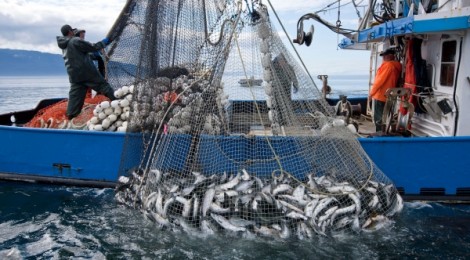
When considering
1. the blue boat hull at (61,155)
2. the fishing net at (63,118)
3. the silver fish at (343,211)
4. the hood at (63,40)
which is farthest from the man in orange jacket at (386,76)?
the hood at (63,40)

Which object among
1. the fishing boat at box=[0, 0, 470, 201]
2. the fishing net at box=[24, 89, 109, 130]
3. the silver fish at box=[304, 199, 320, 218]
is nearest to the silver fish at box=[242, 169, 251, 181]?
the fishing boat at box=[0, 0, 470, 201]

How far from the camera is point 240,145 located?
6.37 meters

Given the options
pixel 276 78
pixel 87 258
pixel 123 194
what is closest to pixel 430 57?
pixel 276 78

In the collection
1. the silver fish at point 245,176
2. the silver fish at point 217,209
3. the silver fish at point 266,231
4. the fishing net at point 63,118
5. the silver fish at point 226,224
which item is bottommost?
the silver fish at point 266,231

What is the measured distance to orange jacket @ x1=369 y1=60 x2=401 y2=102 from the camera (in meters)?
8.48

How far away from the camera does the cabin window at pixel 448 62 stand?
759 cm

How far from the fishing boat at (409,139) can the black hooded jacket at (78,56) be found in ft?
4.58

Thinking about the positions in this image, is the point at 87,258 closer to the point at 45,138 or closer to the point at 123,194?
the point at 123,194

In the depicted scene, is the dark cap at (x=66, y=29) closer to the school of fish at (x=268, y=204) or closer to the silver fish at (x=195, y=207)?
the school of fish at (x=268, y=204)

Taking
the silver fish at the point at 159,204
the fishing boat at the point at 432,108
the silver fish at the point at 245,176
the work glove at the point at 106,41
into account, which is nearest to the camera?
the silver fish at the point at 159,204

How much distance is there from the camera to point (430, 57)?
834 cm

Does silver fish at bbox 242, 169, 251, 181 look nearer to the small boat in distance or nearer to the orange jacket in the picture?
the small boat in distance

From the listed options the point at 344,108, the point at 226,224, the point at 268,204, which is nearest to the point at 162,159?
the point at 226,224

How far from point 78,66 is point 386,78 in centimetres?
631
